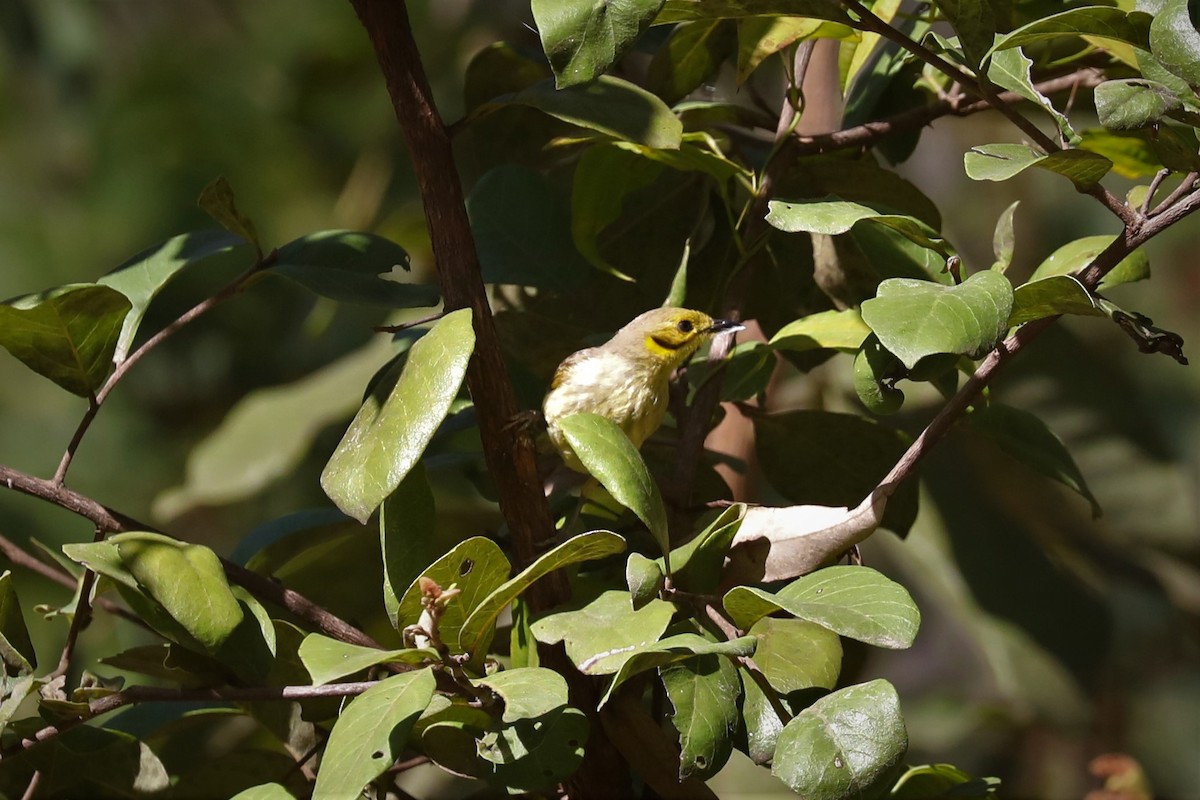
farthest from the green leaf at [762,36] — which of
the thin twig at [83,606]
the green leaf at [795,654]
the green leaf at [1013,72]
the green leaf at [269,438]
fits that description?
the green leaf at [269,438]

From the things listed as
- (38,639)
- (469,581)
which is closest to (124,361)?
(469,581)

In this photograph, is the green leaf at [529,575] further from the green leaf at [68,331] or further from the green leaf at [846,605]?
the green leaf at [68,331]

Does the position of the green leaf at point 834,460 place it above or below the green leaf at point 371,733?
below

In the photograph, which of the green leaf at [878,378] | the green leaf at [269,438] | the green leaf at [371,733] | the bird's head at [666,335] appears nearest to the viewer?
the green leaf at [371,733]

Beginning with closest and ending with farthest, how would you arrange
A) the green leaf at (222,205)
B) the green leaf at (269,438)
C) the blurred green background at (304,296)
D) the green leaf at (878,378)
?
the green leaf at (878,378)
the green leaf at (222,205)
the green leaf at (269,438)
the blurred green background at (304,296)

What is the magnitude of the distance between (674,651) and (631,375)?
59 centimetres

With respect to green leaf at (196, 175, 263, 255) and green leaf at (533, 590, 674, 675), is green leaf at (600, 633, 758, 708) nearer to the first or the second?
green leaf at (533, 590, 674, 675)

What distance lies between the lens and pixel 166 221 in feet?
8.49

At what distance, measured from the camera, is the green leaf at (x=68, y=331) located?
65cm

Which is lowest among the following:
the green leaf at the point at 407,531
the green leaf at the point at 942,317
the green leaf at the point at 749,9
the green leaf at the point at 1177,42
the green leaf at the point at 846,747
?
the green leaf at the point at 846,747

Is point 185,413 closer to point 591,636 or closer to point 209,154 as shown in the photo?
point 209,154

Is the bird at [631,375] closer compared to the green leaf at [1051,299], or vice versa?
the green leaf at [1051,299]

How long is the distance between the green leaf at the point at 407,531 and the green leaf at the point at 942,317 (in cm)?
27

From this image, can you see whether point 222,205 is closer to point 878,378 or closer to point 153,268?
point 153,268
